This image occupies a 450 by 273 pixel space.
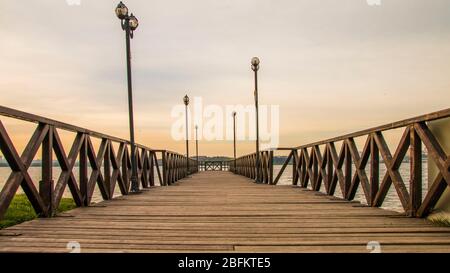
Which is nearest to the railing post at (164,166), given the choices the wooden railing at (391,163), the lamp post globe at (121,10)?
the lamp post globe at (121,10)

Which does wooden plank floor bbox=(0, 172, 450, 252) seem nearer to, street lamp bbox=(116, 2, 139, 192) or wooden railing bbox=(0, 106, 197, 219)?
wooden railing bbox=(0, 106, 197, 219)

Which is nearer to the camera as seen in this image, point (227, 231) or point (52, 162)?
point (227, 231)

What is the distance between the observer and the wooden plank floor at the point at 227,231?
10.8 feet

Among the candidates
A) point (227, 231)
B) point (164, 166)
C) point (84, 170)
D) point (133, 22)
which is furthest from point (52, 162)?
point (164, 166)

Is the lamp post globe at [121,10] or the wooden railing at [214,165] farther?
the wooden railing at [214,165]

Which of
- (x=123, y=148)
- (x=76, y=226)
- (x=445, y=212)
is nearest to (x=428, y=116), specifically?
(x=445, y=212)

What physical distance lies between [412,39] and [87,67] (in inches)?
284

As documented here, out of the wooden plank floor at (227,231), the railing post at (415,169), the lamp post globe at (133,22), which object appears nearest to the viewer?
the wooden plank floor at (227,231)

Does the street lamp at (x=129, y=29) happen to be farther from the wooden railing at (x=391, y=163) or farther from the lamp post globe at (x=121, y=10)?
the wooden railing at (x=391, y=163)

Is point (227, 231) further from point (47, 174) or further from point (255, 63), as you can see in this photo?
point (255, 63)

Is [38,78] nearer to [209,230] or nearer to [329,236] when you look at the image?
[209,230]

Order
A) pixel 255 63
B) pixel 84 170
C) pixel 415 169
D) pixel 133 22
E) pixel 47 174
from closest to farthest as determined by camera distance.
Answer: pixel 415 169
pixel 47 174
pixel 84 170
pixel 133 22
pixel 255 63

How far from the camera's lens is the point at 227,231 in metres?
3.97

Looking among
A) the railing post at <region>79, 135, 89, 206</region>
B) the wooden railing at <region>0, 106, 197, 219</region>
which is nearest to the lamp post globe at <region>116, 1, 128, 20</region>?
the wooden railing at <region>0, 106, 197, 219</region>
